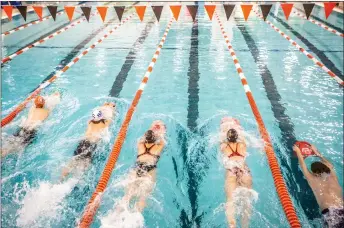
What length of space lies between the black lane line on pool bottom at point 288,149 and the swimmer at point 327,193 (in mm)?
90

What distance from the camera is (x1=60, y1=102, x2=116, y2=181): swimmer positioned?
3662 mm

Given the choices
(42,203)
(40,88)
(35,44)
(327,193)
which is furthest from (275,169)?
(35,44)

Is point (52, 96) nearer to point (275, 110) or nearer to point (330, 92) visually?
point (275, 110)

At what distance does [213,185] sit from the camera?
353 cm

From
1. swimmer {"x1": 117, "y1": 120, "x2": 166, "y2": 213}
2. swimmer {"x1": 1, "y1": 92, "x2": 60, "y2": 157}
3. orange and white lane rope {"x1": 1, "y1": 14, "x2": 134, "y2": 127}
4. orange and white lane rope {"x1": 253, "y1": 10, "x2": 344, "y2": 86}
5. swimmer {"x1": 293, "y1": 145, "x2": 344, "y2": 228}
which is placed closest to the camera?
swimmer {"x1": 293, "y1": 145, "x2": 344, "y2": 228}

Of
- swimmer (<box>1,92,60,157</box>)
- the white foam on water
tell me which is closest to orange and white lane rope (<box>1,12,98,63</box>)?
swimmer (<box>1,92,60,157</box>)

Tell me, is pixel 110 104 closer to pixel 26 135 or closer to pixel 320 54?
pixel 26 135

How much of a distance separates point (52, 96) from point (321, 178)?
4.88m

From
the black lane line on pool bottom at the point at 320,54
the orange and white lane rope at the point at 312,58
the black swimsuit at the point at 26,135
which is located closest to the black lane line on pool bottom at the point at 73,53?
the black swimsuit at the point at 26,135

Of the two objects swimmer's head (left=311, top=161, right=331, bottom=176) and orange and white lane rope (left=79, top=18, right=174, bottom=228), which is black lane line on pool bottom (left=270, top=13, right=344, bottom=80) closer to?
swimmer's head (left=311, top=161, right=331, bottom=176)

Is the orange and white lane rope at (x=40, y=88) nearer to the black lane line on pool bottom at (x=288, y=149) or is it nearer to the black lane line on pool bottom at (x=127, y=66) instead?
the black lane line on pool bottom at (x=127, y=66)

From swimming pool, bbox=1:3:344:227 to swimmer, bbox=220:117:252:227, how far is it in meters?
Result: 0.15

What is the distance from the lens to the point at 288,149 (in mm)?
4039

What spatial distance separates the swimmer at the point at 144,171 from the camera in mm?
3168
